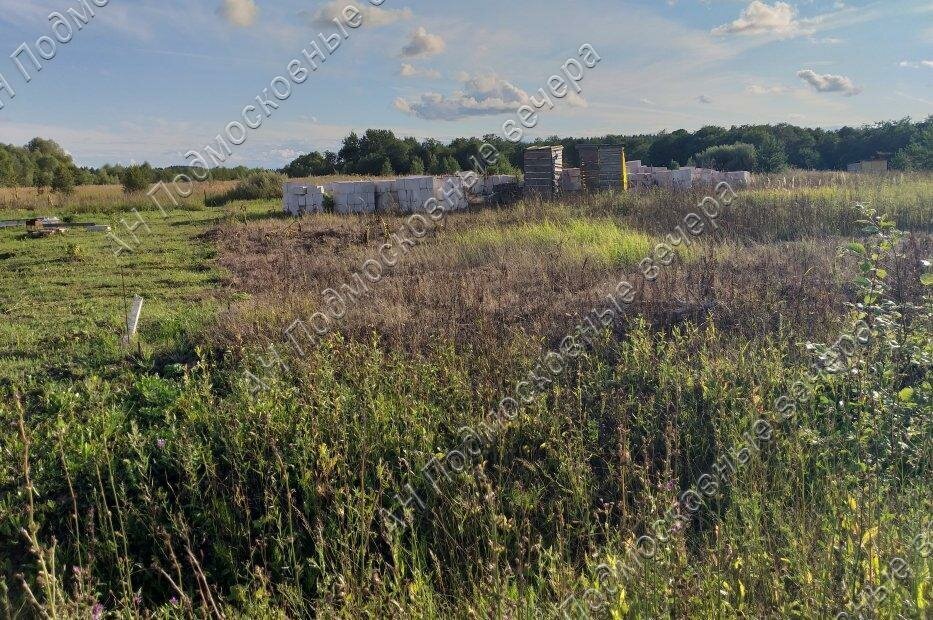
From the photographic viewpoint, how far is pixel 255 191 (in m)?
27.9

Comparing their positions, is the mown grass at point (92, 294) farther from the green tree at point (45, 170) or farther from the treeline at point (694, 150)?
the treeline at point (694, 150)

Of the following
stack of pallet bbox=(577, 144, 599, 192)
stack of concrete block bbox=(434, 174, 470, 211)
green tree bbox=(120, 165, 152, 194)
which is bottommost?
stack of concrete block bbox=(434, 174, 470, 211)

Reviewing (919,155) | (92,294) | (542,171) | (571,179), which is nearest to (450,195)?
(542,171)

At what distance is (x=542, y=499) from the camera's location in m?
3.94

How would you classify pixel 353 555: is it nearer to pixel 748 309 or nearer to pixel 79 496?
pixel 79 496

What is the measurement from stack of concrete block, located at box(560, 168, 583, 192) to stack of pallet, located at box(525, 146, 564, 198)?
0.26 m

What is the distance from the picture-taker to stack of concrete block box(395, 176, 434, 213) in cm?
1977

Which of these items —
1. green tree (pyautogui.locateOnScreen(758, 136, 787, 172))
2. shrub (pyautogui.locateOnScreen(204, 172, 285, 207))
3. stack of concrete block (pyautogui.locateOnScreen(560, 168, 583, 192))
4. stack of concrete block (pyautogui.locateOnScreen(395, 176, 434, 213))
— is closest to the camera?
stack of concrete block (pyautogui.locateOnScreen(395, 176, 434, 213))

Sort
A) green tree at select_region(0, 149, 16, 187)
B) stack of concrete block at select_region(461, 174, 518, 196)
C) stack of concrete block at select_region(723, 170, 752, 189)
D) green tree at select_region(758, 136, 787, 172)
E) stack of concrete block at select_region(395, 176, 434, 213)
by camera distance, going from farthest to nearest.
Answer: green tree at select_region(0, 149, 16, 187) → green tree at select_region(758, 136, 787, 172) → stack of concrete block at select_region(461, 174, 518, 196) → stack of concrete block at select_region(395, 176, 434, 213) → stack of concrete block at select_region(723, 170, 752, 189)

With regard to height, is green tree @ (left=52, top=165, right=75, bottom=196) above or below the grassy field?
above

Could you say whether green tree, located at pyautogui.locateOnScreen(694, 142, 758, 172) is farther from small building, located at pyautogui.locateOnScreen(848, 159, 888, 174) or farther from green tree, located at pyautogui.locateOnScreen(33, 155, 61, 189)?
green tree, located at pyautogui.locateOnScreen(33, 155, 61, 189)

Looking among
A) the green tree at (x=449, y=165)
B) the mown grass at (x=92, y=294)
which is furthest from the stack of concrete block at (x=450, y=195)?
the green tree at (x=449, y=165)

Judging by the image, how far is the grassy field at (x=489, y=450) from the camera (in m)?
2.66

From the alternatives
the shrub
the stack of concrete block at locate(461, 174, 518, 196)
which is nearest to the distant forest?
the shrub
